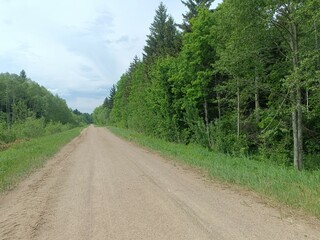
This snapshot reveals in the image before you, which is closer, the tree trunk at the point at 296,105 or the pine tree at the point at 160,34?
the tree trunk at the point at 296,105

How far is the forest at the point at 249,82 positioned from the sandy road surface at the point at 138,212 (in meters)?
5.96

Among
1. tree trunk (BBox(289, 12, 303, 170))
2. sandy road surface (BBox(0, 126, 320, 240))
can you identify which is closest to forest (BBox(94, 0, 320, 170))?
tree trunk (BBox(289, 12, 303, 170))

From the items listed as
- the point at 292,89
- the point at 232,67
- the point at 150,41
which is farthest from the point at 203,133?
the point at 150,41

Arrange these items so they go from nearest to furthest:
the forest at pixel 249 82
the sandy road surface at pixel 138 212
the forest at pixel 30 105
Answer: the sandy road surface at pixel 138 212 → the forest at pixel 249 82 → the forest at pixel 30 105

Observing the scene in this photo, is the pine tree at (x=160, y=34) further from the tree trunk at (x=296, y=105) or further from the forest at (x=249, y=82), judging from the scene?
the tree trunk at (x=296, y=105)

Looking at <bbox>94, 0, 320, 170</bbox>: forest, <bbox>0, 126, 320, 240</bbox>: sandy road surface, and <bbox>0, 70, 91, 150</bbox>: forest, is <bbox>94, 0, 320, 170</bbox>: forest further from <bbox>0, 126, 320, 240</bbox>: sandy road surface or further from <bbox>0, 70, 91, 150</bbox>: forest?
<bbox>0, 70, 91, 150</bbox>: forest

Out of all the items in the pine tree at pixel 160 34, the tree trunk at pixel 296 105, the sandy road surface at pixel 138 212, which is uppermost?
the pine tree at pixel 160 34

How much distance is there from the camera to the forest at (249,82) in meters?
12.6

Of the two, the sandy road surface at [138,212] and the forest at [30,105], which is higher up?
the forest at [30,105]

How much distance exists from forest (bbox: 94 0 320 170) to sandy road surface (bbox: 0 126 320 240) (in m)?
5.96

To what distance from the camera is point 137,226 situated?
575 centimetres

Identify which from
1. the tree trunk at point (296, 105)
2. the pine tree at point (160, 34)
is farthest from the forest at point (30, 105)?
the tree trunk at point (296, 105)

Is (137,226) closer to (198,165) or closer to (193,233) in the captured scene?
(193,233)

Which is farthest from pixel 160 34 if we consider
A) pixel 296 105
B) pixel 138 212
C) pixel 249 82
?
pixel 138 212
